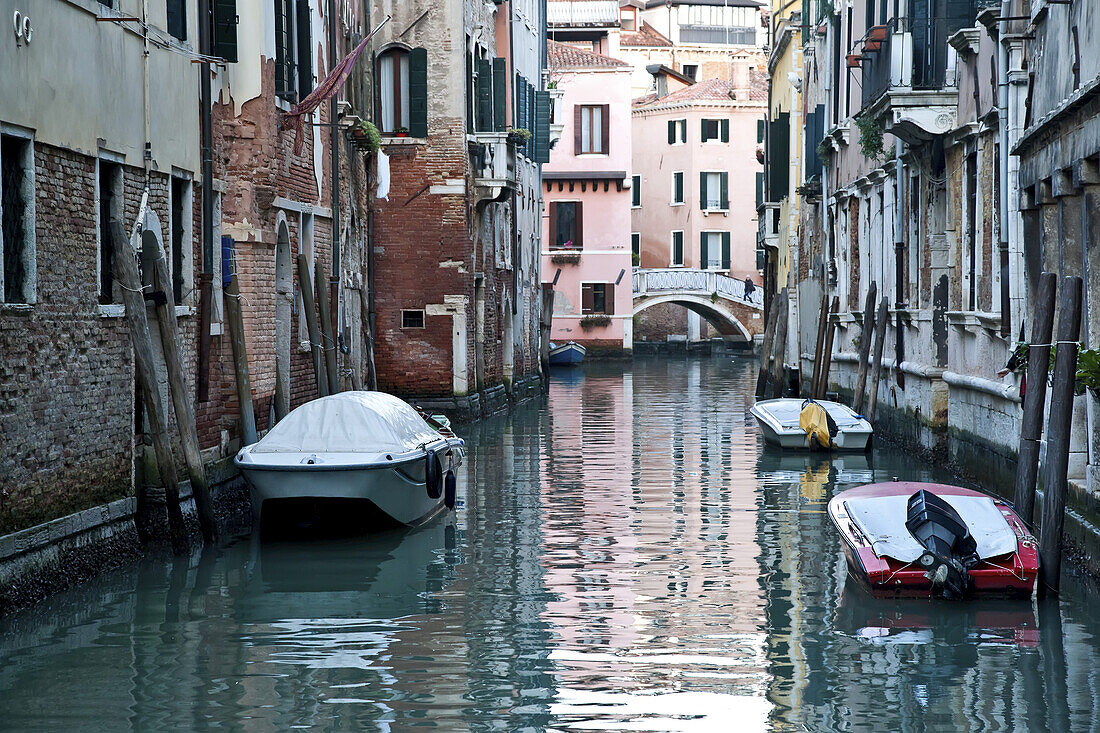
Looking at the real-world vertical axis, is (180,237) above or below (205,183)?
below

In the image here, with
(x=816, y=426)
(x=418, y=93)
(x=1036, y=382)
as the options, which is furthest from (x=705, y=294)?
(x=1036, y=382)

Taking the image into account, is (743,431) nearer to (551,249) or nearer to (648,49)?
(551,249)

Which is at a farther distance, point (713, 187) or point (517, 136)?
point (713, 187)

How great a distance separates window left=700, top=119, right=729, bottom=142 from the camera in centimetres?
4894

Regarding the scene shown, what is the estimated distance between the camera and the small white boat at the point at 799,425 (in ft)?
59.6

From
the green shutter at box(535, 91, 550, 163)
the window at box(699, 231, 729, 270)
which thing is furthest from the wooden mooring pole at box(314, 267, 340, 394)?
the window at box(699, 231, 729, 270)

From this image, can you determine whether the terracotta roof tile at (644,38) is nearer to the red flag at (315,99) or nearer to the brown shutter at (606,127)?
the brown shutter at (606,127)

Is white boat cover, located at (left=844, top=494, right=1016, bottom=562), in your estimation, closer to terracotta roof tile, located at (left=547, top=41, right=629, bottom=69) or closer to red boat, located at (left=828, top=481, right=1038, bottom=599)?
red boat, located at (left=828, top=481, right=1038, bottom=599)

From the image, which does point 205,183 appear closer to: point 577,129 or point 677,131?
point 577,129

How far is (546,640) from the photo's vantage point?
27.3 ft

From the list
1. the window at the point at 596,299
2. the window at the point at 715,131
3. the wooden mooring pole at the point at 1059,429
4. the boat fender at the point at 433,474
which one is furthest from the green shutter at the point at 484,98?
the window at the point at 715,131

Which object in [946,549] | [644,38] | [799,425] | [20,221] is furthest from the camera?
[644,38]

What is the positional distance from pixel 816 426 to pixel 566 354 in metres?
23.8

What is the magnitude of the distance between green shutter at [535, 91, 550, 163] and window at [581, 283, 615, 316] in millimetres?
15981
